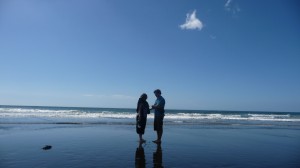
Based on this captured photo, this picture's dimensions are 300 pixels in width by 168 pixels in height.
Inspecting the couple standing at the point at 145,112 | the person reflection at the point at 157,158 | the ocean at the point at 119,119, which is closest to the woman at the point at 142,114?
the couple standing at the point at 145,112

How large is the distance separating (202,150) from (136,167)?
3383mm

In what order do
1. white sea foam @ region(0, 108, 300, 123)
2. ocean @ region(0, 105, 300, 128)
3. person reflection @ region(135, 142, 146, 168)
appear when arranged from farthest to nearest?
1. white sea foam @ region(0, 108, 300, 123)
2. ocean @ region(0, 105, 300, 128)
3. person reflection @ region(135, 142, 146, 168)

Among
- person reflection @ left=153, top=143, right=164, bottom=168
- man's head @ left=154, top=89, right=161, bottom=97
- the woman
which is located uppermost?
man's head @ left=154, top=89, right=161, bottom=97

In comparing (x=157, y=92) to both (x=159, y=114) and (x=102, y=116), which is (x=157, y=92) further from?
(x=102, y=116)

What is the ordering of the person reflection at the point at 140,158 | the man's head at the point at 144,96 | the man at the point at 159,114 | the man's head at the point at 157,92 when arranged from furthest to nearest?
the man's head at the point at 157,92 → the man at the point at 159,114 → the man's head at the point at 144,96 → the person reflection at the point at 140,158

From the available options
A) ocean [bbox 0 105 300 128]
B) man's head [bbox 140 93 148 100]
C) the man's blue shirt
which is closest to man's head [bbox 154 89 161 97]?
the man's blue shirt

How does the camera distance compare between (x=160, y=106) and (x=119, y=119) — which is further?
(x=119, y=119)

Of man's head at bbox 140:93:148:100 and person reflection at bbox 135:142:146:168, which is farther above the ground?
man's head at bbox 140:93:148:100

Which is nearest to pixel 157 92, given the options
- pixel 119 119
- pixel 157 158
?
pixel 157 158

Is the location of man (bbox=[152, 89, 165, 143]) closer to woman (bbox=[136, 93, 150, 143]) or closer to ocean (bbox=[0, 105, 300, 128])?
woman (bbox=[136, 93, 150, 143])

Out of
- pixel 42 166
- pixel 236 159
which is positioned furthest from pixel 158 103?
pixel 42 166

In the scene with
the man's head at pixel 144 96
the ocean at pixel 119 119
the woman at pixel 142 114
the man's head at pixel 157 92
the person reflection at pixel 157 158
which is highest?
the man's head at pixel 157 92

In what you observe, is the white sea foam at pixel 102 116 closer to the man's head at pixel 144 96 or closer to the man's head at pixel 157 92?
the man's head at pixel 157 92

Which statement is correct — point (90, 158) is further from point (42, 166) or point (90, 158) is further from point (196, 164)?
point (196, 164)
